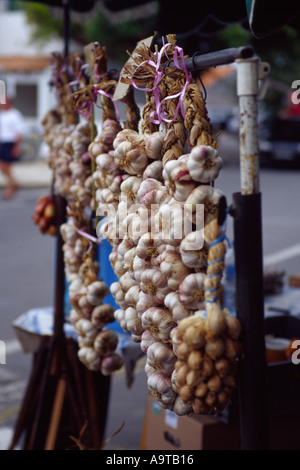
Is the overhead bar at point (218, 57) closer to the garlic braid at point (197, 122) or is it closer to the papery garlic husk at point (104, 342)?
the garlic braid at point (197, 122)

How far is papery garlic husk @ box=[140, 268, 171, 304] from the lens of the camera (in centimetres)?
142

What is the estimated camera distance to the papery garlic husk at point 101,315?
6.80ft

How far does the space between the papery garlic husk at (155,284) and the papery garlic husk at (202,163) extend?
0.24 m

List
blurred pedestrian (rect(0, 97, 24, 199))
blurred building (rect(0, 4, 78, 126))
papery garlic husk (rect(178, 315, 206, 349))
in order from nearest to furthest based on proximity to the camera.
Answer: papery garlic husk (rect(178, 315, 206, 349))
blurred pedestrian (rect(0, 97, 24, 199))
blurred building (rect(0, 4, 78, 126))

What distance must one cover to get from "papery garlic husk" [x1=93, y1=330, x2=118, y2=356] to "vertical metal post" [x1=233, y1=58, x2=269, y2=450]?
2.66 ft

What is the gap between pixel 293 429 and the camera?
236cm

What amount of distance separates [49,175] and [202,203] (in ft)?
44.5

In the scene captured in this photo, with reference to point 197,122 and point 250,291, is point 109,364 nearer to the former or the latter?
point 250,291

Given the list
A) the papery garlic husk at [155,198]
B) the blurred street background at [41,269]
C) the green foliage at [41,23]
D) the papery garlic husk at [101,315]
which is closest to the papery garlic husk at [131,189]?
the papery garlic husk at [155,198]

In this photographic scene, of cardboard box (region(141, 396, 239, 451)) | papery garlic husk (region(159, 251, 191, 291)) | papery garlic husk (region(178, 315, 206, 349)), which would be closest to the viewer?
papery garlic husk (region(178, 315, 206, 349))

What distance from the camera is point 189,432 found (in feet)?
7.55

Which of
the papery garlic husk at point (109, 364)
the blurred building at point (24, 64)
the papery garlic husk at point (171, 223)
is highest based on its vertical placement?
the blurred building at point (24, 64)

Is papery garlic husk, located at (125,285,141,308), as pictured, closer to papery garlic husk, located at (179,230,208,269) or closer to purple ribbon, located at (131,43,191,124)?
papery garlic husk, located at (179,230,208,269)

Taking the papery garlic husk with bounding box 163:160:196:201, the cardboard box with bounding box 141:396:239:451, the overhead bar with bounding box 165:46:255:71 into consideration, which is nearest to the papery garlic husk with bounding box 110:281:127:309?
the papery garlic husk with bounding box 163:160:196:201
